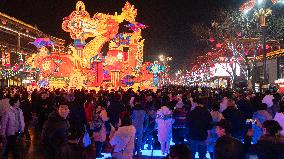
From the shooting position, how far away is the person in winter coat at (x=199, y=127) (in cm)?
862

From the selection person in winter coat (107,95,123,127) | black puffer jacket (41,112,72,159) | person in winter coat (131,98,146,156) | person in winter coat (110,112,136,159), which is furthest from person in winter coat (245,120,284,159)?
person in winter coat (107,95,123,127)

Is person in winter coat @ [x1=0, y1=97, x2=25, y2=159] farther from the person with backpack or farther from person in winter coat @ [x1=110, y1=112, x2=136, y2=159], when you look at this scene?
person in winter coat @ [x1=110, y1=112, x2=136, y2=159]

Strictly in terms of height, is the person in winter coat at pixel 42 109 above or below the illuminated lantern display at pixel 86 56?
below

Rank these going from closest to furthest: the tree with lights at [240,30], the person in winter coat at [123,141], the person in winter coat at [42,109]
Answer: the person in winter coat at [123,141] < the person in winter coat at [42,109] < the tree with lights at [240,30]

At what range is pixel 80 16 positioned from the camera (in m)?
36.3

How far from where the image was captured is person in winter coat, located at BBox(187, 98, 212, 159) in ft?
28.3

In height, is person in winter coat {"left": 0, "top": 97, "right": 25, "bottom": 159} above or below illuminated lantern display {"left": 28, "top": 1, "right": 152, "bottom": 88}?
below

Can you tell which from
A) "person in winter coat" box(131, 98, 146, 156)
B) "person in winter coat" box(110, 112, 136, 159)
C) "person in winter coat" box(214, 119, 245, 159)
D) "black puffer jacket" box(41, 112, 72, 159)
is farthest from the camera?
"person in winter coat" box(131, 98, 146, 156)

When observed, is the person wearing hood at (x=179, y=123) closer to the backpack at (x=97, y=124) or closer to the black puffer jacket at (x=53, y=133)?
the backpack at (x=97, y=124)

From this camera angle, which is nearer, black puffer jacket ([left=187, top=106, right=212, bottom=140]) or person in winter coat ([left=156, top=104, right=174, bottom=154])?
black puffer jacket ([left=187, top=106, right=212, bottom=140])

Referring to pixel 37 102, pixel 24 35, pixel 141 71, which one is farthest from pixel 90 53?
pixel 24 35

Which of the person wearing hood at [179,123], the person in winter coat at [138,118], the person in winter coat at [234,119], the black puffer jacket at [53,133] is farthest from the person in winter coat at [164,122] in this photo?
the black puffer jacket at [53,133]

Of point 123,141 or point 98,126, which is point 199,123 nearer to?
point 123,141

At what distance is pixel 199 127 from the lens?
28.3ft
